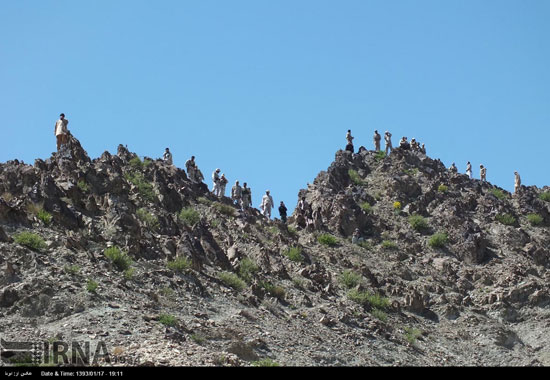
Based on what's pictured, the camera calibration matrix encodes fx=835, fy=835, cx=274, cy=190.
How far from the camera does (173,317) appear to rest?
85.1 feet

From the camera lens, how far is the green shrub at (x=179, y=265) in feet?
101

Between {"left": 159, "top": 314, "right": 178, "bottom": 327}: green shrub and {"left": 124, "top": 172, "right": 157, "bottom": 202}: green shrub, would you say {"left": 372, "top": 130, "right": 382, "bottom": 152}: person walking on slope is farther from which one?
{"left": 159, "top": 314, "right": 178, "bottom": 327}: green shrub

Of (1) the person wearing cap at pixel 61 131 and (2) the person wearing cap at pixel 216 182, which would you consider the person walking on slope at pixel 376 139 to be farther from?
(1) the person wearing cap at pixel 61 131

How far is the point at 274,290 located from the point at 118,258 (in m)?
6.44

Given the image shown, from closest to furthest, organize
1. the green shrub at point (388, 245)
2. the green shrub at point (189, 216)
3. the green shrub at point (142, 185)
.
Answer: the green shrub at point (189, 216), the green shrub at point (142, 185), the green shrub at point (388, 245)

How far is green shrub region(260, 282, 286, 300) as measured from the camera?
32.1 meters

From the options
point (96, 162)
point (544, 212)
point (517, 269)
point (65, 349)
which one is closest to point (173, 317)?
point (65, 349)

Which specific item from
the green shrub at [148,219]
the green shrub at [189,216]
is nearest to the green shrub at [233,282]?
the green shrub at [148,219]

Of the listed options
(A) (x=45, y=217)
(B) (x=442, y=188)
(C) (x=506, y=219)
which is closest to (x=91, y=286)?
(A) (x=45, y=217)

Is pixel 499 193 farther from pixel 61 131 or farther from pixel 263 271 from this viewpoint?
pixel 61 131

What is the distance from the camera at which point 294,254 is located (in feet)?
122

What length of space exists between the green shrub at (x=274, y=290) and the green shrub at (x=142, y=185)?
325 inches

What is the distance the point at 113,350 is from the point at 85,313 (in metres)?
2.82
